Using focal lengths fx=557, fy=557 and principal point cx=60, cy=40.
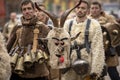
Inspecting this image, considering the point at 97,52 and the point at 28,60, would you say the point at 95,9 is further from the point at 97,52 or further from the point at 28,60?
the point at 28,60

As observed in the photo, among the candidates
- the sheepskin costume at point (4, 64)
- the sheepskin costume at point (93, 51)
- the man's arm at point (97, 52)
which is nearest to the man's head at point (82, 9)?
the sheepskin costume at point (93, 51)

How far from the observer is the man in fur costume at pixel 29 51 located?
8.69 metres

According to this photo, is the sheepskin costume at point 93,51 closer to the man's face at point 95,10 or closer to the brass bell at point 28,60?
the brass bell at point 28,60

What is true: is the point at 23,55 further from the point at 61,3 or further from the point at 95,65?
the point at 61,3

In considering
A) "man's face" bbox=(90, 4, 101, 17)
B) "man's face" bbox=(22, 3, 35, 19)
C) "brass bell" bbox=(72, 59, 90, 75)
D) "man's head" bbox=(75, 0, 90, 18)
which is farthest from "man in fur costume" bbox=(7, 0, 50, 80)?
"man's face" bbox=(90, 4, 101, 17)

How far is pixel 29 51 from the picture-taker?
873 cm

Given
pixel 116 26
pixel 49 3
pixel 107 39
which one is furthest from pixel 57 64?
pixel 49 3

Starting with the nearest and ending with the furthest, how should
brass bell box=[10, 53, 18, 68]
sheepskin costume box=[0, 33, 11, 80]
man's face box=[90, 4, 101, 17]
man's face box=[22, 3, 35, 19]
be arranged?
sheepskin costume box=[0, 33, 11, 80] < brass bell box=[10, 53, 18, 68] < man's face box=[22, 3, 35, 19] < man's face box=[90, 4, 101, 17]

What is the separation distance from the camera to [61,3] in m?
64.0

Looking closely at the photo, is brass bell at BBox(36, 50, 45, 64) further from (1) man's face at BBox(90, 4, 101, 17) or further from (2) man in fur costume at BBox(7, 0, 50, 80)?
(1) man's face at BBox(90, 4, 101, 17)

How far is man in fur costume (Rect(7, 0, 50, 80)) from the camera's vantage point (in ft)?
28.5

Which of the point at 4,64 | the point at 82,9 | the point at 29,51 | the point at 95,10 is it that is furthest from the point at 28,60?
the point at 95,10

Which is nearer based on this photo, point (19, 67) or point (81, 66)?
→ point (19, 67)

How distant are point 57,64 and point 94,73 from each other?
0.75 metres
